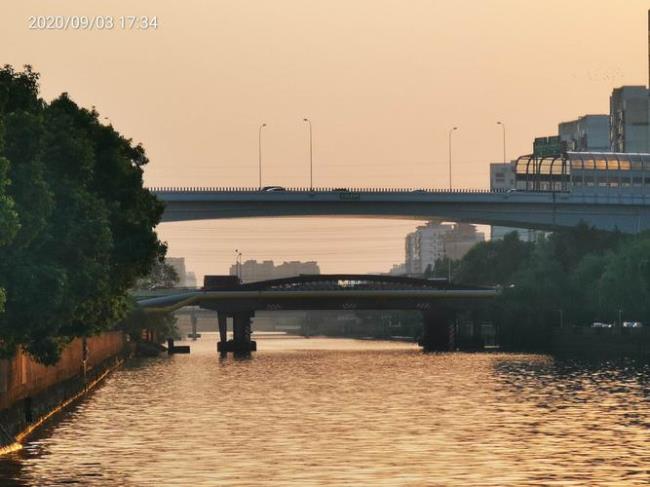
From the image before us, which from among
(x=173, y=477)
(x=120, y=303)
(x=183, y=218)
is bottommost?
(x=173, y=477)

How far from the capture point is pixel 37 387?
87.1 m

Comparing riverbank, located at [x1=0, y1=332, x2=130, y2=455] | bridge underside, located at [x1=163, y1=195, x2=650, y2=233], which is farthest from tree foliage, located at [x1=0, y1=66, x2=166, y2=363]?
bridge underside, located at [x1=163, y1=195, x2=650, y2=233]

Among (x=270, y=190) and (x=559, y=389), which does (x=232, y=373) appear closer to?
(x=559, y=389)

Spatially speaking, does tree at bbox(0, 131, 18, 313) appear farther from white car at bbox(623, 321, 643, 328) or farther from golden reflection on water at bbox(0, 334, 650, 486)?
white car at bbox(623, 321, 643, 328)

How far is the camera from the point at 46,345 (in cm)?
7575

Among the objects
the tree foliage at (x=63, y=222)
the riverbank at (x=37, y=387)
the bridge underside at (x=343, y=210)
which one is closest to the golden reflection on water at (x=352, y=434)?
the riverbank at (x=37, y=387)

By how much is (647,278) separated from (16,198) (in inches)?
4448

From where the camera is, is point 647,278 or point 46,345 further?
point 647,278

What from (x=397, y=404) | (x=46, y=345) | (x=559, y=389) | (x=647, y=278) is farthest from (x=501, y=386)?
(x=647, y=278)

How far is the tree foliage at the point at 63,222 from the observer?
6488 centimetres

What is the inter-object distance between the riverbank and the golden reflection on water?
1.11 meters

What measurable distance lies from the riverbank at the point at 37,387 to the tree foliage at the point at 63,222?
2078mm

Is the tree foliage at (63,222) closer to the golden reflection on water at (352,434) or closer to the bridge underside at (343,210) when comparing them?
the golden reflection on water at (352,434)

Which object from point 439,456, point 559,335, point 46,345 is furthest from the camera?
point 559,335
